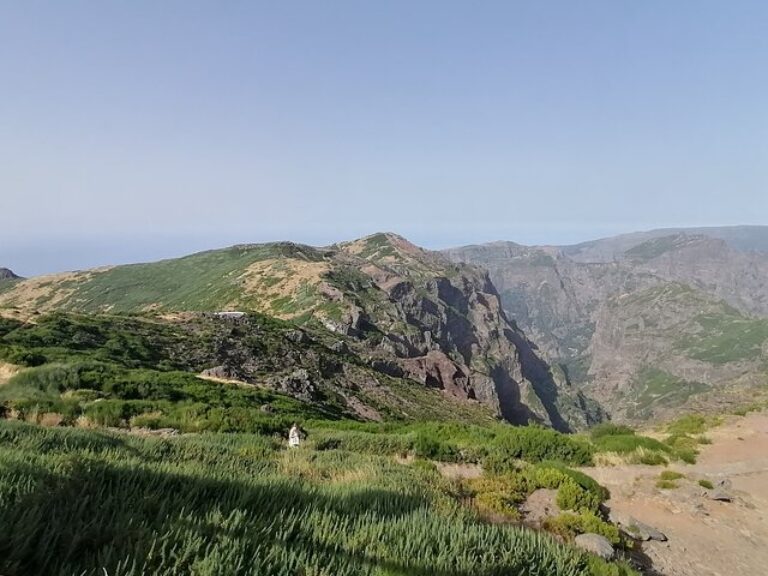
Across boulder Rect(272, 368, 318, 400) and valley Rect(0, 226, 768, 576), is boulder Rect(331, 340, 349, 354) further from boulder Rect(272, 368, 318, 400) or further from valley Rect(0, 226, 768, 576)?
boulder Rect(272, 368, 318, 400)

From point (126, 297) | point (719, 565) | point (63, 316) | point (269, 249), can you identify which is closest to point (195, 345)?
point (63, 316)

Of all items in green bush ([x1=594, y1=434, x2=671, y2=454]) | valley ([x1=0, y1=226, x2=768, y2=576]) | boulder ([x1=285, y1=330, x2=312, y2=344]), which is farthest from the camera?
boulder ([x1=285, y1=330, x2=312, y2=344])

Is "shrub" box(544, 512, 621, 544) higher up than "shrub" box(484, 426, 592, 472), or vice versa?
"shrub" box(544, 512, 621, 544)

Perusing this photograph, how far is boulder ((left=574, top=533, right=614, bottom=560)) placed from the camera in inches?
370

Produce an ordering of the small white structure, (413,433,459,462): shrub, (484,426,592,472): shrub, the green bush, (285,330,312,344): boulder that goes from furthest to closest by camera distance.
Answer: the small white structure → (285,330,312,344): boulder → the green bush → (484,426,592,472): shrub → (413,433,459,462): shrub

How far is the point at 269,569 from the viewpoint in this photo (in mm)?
4117

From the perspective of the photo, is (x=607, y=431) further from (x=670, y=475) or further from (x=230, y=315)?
(x=230, y=315)

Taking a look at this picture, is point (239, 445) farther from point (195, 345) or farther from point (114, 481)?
point (195, 345)

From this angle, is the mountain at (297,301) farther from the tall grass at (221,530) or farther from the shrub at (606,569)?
the tall grass at (221,530)

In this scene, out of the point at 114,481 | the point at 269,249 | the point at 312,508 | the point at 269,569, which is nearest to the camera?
the point at 269,569

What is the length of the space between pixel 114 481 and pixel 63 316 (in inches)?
1909

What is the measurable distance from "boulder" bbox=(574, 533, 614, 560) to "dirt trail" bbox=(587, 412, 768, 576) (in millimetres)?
1459

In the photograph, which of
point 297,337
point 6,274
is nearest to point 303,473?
point 297,337

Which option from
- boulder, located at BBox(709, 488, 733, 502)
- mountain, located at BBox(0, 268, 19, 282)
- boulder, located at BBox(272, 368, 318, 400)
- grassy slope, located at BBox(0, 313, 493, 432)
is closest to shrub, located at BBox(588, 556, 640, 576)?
boulder, located at BBox(709, 488, 733, 502)
